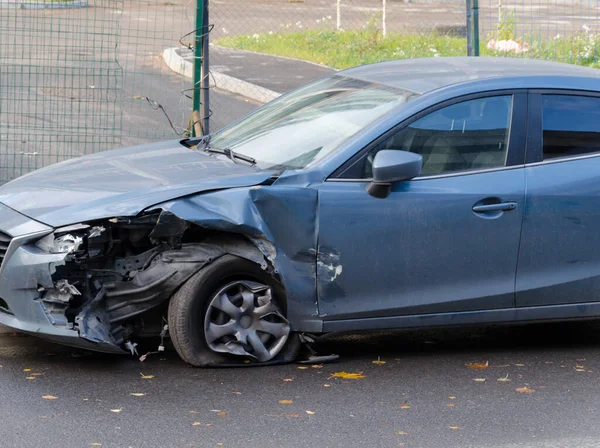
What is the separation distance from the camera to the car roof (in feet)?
18.6

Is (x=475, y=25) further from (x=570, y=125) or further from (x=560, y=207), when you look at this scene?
(x=560, y=207)

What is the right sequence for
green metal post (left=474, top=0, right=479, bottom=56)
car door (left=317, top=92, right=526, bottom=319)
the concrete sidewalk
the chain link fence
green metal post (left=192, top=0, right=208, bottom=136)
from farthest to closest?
the concrete sidewalk → the chain link fence → green metal post (left=474, top=0, right=479, bottom=56) → green metal post (left=192, top=0, right=208, bottom=136) → car door (left=317, top=92, right=526, bottom=319)

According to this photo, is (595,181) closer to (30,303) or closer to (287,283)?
(287,283)

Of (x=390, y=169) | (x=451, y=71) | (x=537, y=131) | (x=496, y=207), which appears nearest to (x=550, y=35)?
Result: (x=451, y=71)

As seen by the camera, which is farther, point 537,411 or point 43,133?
point 43,133

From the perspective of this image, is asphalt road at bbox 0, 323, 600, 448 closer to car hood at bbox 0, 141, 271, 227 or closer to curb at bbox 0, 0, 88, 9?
car hood at bbox 0, 141, 271, 227

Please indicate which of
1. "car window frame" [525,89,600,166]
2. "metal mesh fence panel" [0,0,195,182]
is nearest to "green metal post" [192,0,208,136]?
"metal mesh fence panel" [0,0,195,182]

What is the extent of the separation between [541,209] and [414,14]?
1748cm

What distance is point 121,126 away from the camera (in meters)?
11.1

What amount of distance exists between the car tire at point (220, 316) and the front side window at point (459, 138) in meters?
0.83

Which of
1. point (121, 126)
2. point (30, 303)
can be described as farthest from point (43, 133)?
point (30, 303)

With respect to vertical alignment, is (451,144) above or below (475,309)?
above

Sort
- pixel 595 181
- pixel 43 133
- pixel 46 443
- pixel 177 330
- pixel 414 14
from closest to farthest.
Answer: pixel 46 443 → pixel 177 330 → pixel 595 181 → pixel 43 133 → pixel 414 14

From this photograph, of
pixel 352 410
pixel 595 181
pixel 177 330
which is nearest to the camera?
pixel 352 410
